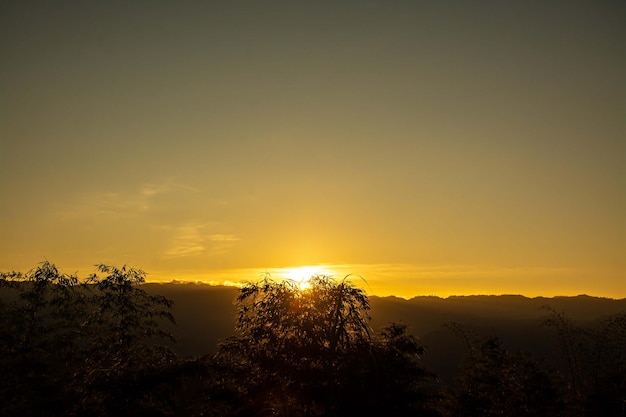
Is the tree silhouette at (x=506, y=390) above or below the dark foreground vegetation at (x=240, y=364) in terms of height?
below

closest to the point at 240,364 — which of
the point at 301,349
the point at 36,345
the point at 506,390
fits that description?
the point at 301,349

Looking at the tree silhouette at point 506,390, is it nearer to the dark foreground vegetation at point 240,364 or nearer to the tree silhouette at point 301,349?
the dark foreground vegetation at point 240,364

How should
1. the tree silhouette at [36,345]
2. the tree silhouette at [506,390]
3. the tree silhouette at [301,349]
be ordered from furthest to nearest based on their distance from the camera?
the tree silhouette at [506,390] < the tree silhouette at [36,345] < the tree silhouette at [301,349]

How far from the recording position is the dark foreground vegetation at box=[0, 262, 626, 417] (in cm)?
1297

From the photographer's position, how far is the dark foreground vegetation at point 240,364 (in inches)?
511

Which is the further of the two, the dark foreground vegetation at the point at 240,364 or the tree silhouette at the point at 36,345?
the tree silhouette at the point at 36,345

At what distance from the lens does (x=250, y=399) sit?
1681 centimetres

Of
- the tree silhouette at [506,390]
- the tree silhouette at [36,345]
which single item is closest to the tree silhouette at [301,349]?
the tree silhouette at [36,345]

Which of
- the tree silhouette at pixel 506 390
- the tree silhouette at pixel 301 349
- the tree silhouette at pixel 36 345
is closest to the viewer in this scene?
the tree silhouette at pixel 301 349

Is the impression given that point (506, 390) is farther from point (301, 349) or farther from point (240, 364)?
point (301, 349)

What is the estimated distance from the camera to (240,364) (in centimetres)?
1725

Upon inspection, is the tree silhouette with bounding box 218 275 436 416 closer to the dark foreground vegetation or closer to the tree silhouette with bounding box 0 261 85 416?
the dark foreground vegetation

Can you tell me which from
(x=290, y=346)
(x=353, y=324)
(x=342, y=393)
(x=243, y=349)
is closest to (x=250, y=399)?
(x=243, y=349)

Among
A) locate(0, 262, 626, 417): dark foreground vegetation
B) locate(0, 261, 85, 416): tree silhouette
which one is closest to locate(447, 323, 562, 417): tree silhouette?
locate(0, 262, 626, 417): dark foreground vegetation
